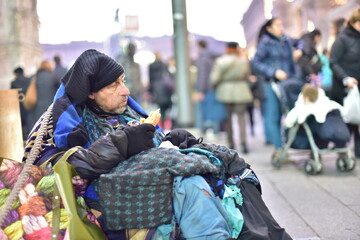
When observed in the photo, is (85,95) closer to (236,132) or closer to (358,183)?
(358,183)

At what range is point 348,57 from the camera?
21.9 feet

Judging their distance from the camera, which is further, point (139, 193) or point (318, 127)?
point (318, 127)

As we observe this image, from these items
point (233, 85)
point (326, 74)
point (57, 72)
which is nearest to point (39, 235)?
point (326, 74)

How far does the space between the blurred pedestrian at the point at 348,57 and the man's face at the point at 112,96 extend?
4.00 m

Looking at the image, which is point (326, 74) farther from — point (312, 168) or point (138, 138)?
point (138, 138)

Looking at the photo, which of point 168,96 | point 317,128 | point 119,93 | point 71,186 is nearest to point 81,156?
point 71,186

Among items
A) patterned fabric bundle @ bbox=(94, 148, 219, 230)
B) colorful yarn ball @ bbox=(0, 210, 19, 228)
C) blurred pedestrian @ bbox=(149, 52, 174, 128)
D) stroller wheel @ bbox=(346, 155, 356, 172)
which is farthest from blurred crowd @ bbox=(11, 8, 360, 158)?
blurred pedestrian @ bbox=(149, 52, 174, 128)

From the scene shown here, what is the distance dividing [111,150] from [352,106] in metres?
4.41

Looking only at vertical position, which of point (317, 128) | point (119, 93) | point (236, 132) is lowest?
point (236, 132)

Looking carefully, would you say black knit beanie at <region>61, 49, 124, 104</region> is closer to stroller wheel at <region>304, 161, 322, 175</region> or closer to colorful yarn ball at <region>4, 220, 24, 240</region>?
colorful yarn ball at <region>4, 220, 24, 240</region>

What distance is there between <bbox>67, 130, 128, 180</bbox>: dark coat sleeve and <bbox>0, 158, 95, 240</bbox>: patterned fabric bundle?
81mm

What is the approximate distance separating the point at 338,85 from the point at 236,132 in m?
5.21

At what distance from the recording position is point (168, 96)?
1208cm

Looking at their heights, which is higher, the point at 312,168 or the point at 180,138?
the point at 180,138
